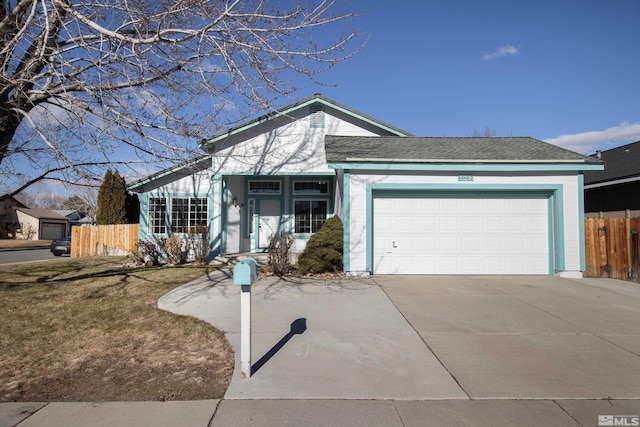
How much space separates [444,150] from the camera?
12219mm

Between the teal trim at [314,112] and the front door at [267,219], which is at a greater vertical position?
the teal trim at [314,112]

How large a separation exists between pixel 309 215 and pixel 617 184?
1188 centimetres

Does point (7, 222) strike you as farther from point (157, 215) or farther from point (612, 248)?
point (612, 248)

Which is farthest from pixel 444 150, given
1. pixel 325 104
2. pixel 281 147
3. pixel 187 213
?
pixel 187 213

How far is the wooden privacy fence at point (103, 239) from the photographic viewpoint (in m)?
20.8

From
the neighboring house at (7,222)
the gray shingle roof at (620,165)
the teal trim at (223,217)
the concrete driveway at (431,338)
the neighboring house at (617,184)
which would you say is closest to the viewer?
the concrete driveway at (431,338)

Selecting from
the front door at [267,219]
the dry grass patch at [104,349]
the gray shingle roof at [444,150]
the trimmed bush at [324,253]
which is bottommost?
the dry grass patch at [104,349]

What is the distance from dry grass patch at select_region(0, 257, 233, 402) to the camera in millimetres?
4215

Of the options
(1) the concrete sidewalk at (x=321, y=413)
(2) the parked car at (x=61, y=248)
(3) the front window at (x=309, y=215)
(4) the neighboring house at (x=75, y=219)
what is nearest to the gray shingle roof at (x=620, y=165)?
(3) the front window at (x=309, y=215)

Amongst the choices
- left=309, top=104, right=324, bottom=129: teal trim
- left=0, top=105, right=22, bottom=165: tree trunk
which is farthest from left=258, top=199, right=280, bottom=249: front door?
left=0, top=105, right=22, bottom=165: tree trunk

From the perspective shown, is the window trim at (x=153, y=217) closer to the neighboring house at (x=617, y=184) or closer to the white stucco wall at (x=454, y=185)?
the white stucco wall at (x=454, y=185)

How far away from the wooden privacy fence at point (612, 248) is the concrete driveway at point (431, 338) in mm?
1124

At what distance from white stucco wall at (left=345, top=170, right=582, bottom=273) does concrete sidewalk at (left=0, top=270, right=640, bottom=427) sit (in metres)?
2.20

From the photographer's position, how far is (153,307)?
24.8ft
